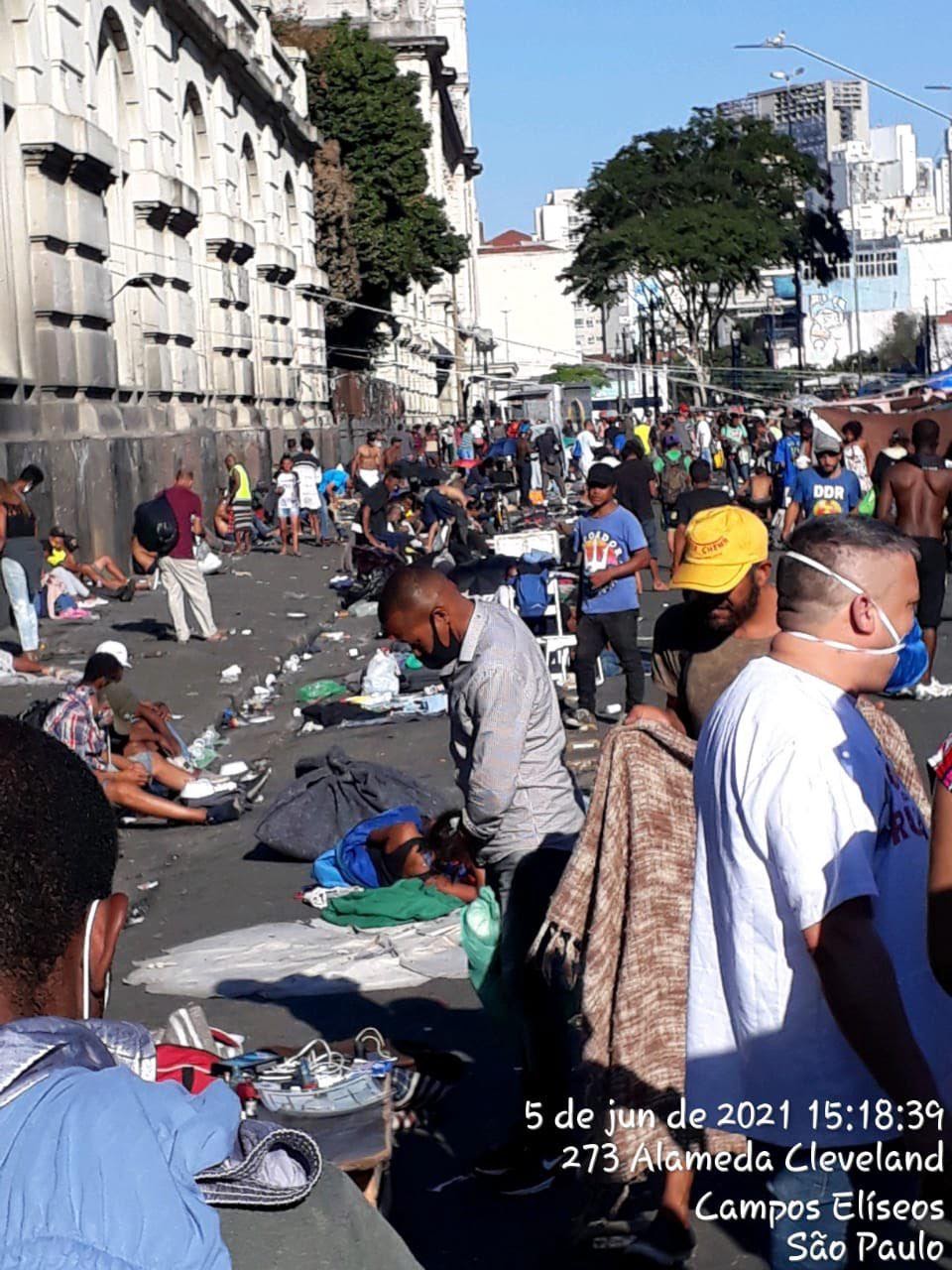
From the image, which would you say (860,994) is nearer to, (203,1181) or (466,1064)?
(203,1181)

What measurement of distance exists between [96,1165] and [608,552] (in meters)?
11.2

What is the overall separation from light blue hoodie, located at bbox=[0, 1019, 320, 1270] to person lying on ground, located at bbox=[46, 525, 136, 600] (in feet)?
60.7

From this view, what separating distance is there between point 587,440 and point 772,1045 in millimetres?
41507

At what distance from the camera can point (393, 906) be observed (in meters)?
8.22

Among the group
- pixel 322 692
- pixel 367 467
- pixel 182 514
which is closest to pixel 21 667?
pixel 322 692

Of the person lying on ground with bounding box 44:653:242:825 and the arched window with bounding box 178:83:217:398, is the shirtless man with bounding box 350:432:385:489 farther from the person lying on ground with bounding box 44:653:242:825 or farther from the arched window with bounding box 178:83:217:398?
the person lying on ground with bounding box 44:653:242:825

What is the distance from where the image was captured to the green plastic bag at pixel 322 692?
1559 cm

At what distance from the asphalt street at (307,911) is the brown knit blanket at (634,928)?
583 mm

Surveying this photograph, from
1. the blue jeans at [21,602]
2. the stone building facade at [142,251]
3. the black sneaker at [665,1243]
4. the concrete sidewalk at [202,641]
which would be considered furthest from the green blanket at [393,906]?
the stone building facade at [142,251]

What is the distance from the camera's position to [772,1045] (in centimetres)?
351

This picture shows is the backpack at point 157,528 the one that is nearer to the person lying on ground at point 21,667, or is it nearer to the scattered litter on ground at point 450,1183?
the person lying on ground at point 21,667

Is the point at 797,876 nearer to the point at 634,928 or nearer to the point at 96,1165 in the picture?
the point at 634,928

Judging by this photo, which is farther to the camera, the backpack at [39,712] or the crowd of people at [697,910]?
the backpack at [39,712]

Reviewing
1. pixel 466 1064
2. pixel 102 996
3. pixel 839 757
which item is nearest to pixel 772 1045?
pixel 839 757
